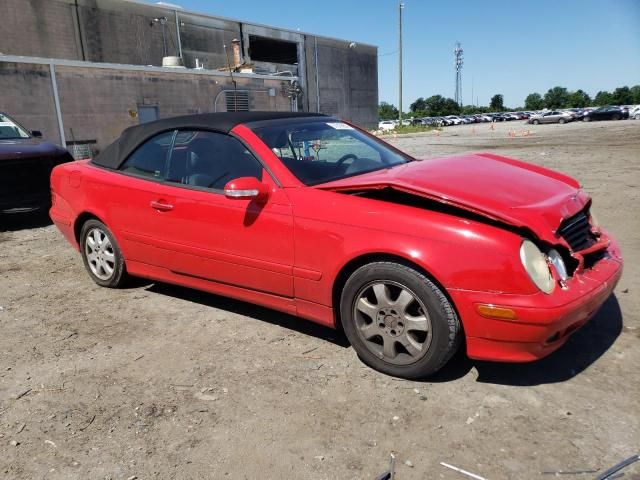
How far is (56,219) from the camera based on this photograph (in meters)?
4.94

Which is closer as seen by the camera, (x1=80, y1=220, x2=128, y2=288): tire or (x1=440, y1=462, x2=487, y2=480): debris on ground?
(x1=440, y1=462, x2=487, y2=480): debris on ground

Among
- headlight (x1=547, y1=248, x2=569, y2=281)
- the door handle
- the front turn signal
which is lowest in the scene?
the front turn signal

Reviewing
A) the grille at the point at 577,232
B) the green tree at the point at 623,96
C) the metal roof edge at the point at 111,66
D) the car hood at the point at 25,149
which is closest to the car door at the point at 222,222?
the grille at the point at 577,232

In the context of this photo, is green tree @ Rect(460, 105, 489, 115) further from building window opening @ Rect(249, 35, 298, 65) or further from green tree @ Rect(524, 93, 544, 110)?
building window opening @ Rect(249, 35, 298, 65)

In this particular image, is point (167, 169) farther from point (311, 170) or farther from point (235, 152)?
point (311, 170)

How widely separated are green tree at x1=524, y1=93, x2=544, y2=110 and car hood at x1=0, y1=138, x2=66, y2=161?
3929 inches

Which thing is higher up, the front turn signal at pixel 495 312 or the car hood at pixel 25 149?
the car hood at pixel 25 149

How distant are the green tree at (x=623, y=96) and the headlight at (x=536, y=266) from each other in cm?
8925

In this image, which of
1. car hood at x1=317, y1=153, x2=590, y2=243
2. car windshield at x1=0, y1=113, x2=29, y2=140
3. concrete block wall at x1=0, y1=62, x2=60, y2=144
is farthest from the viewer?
concrete block wall at x1=0, y1=62, x2=60, y2=144

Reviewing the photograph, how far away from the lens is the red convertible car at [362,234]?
8.45ft

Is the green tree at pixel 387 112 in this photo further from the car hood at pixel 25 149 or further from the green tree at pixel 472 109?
the car hood at pixel 25 149

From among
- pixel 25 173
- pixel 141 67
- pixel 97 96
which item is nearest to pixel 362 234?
pixel 25 173

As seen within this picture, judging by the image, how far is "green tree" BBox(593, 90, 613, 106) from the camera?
82256mm

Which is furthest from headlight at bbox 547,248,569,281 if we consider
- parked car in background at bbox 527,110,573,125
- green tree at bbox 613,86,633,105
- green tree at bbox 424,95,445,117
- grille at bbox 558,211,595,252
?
green tree at bbox 424,95,445,117
